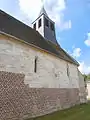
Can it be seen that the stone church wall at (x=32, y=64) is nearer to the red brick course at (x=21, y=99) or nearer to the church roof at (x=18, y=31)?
the red brick course at (x=21, y=99)

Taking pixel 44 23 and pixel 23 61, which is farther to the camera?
pixel 44 23

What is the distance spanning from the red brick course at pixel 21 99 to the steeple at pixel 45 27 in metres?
7.77

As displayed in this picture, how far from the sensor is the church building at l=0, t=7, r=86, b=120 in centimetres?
740

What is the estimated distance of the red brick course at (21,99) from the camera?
23.3 feet

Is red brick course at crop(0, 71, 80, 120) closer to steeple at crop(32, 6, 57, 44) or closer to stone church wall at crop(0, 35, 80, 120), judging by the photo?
stone church wall at crop(0, 35, 80, 120)

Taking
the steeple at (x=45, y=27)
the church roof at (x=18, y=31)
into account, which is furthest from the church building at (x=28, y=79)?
the steeple at (x=45, y=27)

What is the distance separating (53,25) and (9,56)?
1264 cm

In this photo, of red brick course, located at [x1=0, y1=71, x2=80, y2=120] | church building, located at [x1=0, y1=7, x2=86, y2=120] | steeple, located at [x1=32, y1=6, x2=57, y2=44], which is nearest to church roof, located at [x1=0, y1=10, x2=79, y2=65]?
church building, located at [x1=0, y1=7, x2=86, y2=120]

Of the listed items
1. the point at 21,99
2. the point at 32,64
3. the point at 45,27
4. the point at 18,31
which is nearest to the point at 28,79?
the point at 32,64

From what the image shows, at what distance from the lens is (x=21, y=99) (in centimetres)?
789

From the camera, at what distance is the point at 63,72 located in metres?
13.1

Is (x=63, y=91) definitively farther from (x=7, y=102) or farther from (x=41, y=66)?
(x=7, y=102)

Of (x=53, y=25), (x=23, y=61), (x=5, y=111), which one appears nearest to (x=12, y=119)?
(x=5, y=111)

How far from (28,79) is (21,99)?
1491 mm
